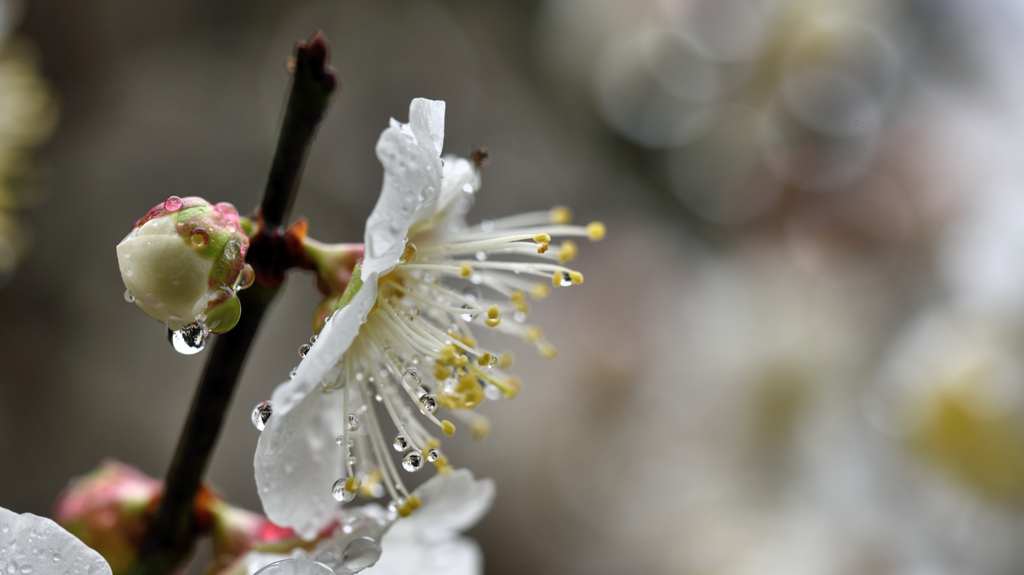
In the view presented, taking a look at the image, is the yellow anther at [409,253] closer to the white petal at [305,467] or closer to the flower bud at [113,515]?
the white petal at [305,467]

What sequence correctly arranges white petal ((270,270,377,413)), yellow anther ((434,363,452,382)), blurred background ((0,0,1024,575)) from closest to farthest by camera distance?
white petal ((270,270,377,413)) < yellow anther ((434,363,452,382)) < blurred background ((0,0,1024,575))

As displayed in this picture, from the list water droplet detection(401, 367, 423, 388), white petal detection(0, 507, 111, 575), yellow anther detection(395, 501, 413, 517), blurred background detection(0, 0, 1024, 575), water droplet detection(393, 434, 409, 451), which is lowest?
white petal detection(0, 507, 111, 575)

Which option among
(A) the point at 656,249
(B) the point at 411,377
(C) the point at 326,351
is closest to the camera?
(C) the point at 326,351

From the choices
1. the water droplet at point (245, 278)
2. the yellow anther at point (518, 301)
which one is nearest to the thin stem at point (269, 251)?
the water droplet at point (245, 278)

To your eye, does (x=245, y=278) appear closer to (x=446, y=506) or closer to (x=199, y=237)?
(x=199, y=237)

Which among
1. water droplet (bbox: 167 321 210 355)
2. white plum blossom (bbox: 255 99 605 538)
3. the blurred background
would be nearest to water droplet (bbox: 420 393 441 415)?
white plum blossom (bbox: 255 99 605 538)

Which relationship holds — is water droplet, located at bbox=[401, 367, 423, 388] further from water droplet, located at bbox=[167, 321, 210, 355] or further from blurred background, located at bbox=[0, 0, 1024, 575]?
blurred background, located at bbox=[0, 0, 1024, 575]

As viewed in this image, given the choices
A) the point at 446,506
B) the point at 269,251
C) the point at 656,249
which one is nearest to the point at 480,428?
the point at 446,506
